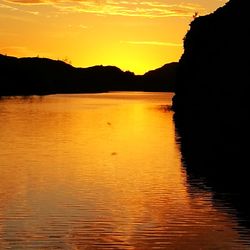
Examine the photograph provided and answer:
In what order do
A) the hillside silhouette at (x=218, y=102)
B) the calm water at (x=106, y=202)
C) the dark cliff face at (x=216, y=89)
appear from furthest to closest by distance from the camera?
the dark cliff face at (x=216, y=89)
the hillside silhouette at (x=218, y=102)
the calm water at (x=106, y=202)

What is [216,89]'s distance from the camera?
11956 cm

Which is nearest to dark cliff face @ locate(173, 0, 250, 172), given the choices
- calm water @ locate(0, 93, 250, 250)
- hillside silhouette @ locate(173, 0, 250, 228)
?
hillside silhouette @ locate(173, 0, 250, 228)

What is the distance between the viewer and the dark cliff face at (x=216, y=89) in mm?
81875

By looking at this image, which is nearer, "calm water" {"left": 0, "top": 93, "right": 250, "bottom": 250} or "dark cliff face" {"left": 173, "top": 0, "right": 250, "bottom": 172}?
"calm water" {"left": 0, "top": 93, "right": 250, "bottom": 250}

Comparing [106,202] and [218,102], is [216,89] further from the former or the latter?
[106,202]

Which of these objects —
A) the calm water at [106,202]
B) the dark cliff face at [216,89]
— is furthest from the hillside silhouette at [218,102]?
the calm water at [106,202]

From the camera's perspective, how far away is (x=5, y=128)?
110188 mm

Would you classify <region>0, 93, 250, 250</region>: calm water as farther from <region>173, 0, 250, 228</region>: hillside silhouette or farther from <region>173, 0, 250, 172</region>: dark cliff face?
<region>173, 0, 250, 172</region>: dark cliff face

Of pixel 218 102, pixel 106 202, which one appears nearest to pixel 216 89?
pixel 218 102

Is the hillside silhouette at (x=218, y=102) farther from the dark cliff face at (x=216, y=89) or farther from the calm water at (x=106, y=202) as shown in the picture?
the calm water at (x=106, y=202)

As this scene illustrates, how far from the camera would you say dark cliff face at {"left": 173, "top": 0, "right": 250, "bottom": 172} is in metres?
81.9

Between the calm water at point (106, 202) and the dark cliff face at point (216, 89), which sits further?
the dark cliff face at point (216, 89)

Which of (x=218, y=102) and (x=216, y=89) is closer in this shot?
(x=218, y=102)

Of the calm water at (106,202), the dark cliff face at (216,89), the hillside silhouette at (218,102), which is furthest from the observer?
the dark cliff face at (216,89)
